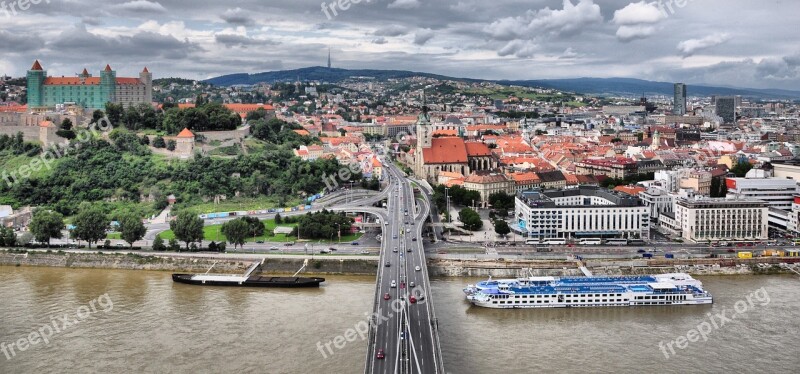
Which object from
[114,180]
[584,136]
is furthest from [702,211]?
[584,136]

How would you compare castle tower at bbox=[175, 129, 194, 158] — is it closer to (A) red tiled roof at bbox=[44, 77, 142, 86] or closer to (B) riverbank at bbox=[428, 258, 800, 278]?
(A) red tiled roof at bbox=[44, 77, 142, 86]

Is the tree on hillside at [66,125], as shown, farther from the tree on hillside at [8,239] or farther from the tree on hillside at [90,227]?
the tree on hillside at [90,227]

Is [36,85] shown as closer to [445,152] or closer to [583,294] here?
[445,152]

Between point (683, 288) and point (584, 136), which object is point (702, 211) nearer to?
point (683, 288)

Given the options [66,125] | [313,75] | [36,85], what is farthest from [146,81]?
[313,75]

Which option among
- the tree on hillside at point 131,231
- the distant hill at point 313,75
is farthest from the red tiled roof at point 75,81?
the distant hill at point 313,75

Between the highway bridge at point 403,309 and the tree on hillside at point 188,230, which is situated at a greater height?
the tree on hillside at point 188,230
